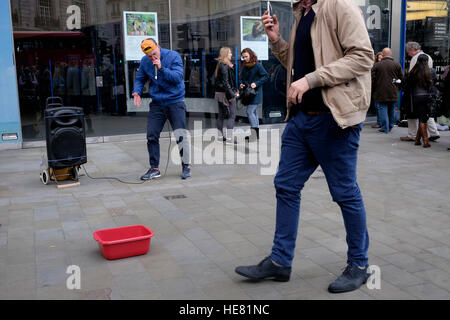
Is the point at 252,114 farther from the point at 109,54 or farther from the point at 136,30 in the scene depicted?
the point at 109,54

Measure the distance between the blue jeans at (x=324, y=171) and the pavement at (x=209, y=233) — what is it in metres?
0.31

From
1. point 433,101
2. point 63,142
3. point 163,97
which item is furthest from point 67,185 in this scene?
point 433,101

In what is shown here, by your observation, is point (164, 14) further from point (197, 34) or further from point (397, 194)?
point (397, 194)

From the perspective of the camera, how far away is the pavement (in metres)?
3.54

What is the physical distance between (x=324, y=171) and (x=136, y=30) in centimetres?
873

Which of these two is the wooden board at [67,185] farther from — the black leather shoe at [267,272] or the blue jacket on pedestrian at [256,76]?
the blue jacket on pedestrian at [256,76]

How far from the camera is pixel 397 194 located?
20.4 ft

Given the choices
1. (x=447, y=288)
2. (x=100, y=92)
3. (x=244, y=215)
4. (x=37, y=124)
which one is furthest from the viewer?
(x=100, y=92)

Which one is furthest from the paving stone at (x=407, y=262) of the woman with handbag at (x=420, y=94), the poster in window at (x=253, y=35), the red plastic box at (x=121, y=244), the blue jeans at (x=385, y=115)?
the poster in window at (x=253, y=35)

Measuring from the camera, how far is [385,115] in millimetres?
11625

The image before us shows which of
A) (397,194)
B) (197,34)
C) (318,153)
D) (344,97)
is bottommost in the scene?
(397,194)

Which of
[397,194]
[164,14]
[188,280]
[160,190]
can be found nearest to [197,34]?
[164,14]

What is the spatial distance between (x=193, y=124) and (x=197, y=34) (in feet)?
6.79

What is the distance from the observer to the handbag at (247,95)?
398 inches
